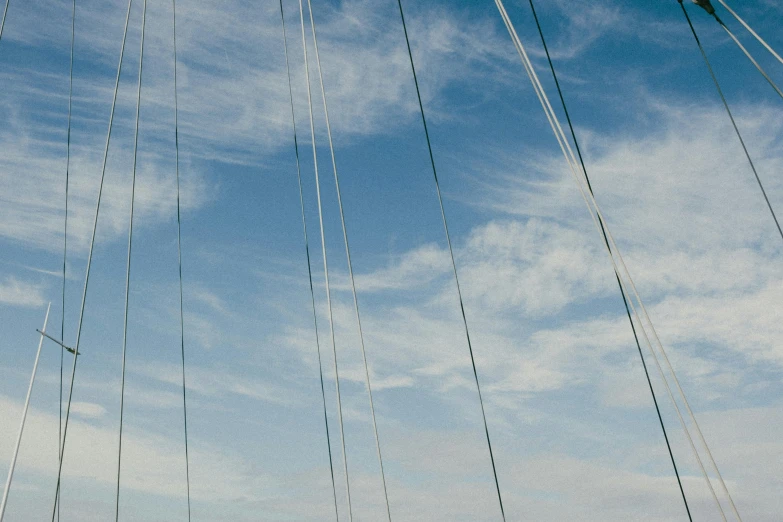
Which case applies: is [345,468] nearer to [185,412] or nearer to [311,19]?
[185,412]

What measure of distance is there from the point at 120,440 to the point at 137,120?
572cm

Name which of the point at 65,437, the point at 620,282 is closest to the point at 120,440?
the point at 65,437

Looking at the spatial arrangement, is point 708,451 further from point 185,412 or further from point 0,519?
point 0,519

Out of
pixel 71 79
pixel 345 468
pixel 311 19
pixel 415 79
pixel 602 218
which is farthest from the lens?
pixel 71 79

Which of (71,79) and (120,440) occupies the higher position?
(71,79)

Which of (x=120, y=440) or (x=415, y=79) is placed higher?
(x=415, y=79)

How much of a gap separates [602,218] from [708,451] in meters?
2.37

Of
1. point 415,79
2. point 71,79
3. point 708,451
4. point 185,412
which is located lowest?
point 708,451

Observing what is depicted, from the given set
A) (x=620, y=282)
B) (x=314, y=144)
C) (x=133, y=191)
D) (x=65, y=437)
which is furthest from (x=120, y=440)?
(x=620, y=282)

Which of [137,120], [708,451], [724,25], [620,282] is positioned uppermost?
[137,120]

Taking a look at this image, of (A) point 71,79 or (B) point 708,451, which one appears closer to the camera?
(B) point 708,451

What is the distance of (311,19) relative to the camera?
9.87m

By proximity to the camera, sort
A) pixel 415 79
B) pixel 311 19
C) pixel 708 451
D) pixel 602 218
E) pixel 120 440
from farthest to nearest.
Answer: pixel 120 440 < pixel 311 19 < pixel 415 79 < pixel 602 218 < pixel 708 451

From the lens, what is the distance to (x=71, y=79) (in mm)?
13789
